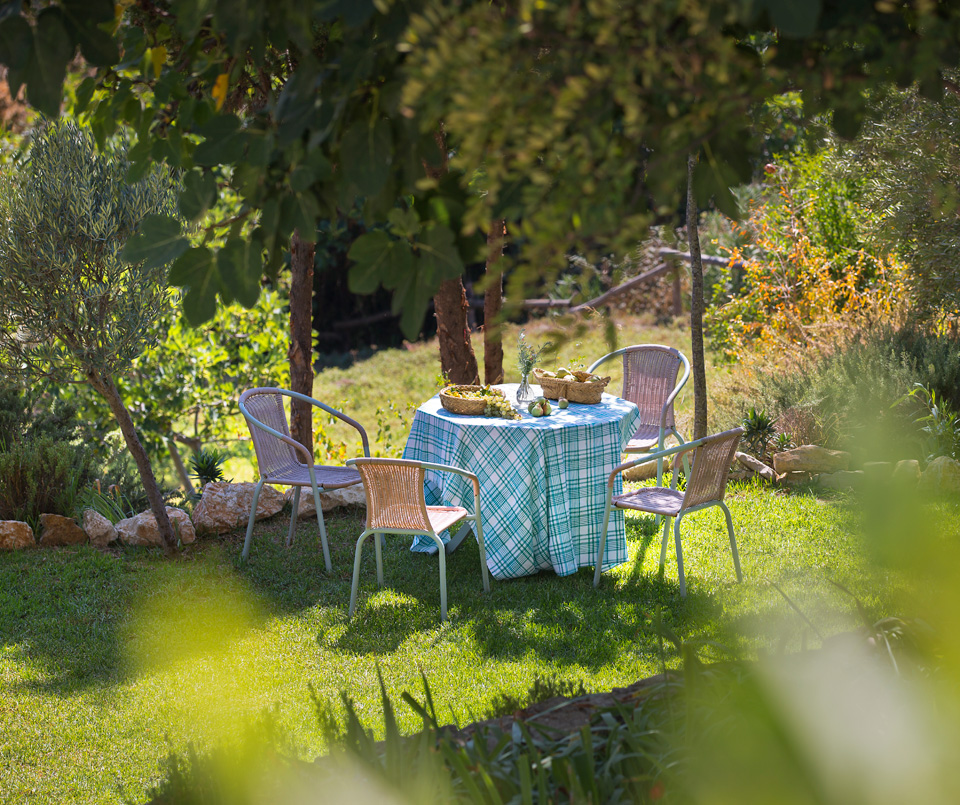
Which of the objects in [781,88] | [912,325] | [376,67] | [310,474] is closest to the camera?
[781,88]

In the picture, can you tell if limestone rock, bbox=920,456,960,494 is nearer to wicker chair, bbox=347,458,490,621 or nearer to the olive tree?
wicker chair, bbox=347,458,490,621

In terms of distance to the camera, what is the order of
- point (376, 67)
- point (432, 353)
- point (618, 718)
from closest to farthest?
1. point (376, 67)
2. point (618, 718)
3. point (432, 353)

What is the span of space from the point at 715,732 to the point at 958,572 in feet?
2.81

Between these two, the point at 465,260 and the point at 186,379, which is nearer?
the point at 465,260

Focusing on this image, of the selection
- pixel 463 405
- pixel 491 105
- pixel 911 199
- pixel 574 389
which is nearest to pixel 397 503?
pixel 463 405

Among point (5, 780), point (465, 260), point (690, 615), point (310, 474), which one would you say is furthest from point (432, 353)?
point (465, 260)

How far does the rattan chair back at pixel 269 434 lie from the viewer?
524cm

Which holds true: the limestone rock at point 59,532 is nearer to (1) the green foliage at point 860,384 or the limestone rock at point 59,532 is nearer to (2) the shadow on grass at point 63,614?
(2) the shadow on grass at point 63,614

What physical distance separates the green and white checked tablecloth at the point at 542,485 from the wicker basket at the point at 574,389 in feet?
1.13

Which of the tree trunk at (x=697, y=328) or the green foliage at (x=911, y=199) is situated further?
the tree trunk at (x=697, y=328)

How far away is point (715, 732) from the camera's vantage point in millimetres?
1715

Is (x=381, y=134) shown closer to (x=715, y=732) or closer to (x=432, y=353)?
(x=715, y=732)

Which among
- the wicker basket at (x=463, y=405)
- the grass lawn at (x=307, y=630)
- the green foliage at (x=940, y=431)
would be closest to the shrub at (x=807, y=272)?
the green foliage at (x=940, y=431)

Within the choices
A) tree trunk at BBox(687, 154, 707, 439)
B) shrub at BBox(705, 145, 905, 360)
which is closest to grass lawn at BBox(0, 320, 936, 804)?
tree trunk at BBox(687, 154, 707, 439)
